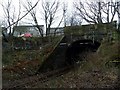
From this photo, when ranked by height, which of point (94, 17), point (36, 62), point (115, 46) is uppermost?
point (94, 17)

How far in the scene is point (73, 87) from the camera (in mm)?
13039

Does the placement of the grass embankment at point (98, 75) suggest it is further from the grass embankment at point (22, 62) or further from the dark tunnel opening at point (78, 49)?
the dark tunnel opening at point (78, 49)

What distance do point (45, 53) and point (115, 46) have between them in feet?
26.2

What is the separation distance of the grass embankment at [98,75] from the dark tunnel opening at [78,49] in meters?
5.34

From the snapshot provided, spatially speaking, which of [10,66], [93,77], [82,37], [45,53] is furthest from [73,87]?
[82,37]

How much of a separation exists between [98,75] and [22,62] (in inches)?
415

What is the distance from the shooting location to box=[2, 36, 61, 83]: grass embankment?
67.5ft

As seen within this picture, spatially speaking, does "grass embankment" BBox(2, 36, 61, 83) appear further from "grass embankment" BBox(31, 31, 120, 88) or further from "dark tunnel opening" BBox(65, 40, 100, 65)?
"grass embankment" BBox(31, 31, 120, 88)

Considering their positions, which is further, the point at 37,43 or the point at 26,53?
the point at 37,43

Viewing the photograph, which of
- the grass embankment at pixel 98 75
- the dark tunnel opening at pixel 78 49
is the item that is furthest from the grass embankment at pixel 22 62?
the grass embankment at pixel 98 75

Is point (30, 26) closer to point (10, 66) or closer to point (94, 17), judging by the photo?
point (94, 17)

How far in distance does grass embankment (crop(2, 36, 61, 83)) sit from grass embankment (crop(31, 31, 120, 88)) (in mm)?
4528

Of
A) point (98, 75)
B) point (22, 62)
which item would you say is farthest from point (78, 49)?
point (98, 75)

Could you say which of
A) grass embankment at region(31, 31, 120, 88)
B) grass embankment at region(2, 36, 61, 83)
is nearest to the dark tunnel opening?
grass embankment at region(2, 36, 61, 83)
